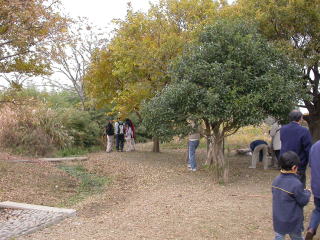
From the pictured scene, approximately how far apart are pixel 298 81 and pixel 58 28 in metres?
6.14

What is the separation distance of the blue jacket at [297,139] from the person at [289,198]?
166 centimetres

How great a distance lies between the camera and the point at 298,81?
1030cm

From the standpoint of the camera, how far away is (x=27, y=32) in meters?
9.37

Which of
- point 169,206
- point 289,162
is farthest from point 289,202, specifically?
point 169,206

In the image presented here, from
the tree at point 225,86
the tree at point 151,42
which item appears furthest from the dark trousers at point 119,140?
the tree at point 225,86

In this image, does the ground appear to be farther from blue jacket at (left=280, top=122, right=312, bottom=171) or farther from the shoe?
blue jacket at (left=280, top=122, right=312, bottom=171)

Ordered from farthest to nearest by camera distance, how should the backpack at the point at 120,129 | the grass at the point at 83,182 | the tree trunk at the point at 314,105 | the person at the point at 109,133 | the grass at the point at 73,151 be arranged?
the person at the point at 109,133, the backpack at the point at 120,129, the grass at the point at 73,151, the tree trunk at the point at 314,105, the grass at the point at 83,182

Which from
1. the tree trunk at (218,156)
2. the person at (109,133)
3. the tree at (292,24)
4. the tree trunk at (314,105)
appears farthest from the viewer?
the person at (109,133)

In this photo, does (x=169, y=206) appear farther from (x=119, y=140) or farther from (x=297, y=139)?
(x=119, y=140)

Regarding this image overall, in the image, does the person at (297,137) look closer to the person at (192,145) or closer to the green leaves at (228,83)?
the green leaves at (228,83)

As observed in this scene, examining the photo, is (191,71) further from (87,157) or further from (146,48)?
(87,157)

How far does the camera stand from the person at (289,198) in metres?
4.28

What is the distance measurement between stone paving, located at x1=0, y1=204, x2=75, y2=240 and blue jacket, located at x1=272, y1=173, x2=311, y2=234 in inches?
143

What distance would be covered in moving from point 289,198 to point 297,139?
1833 mm
